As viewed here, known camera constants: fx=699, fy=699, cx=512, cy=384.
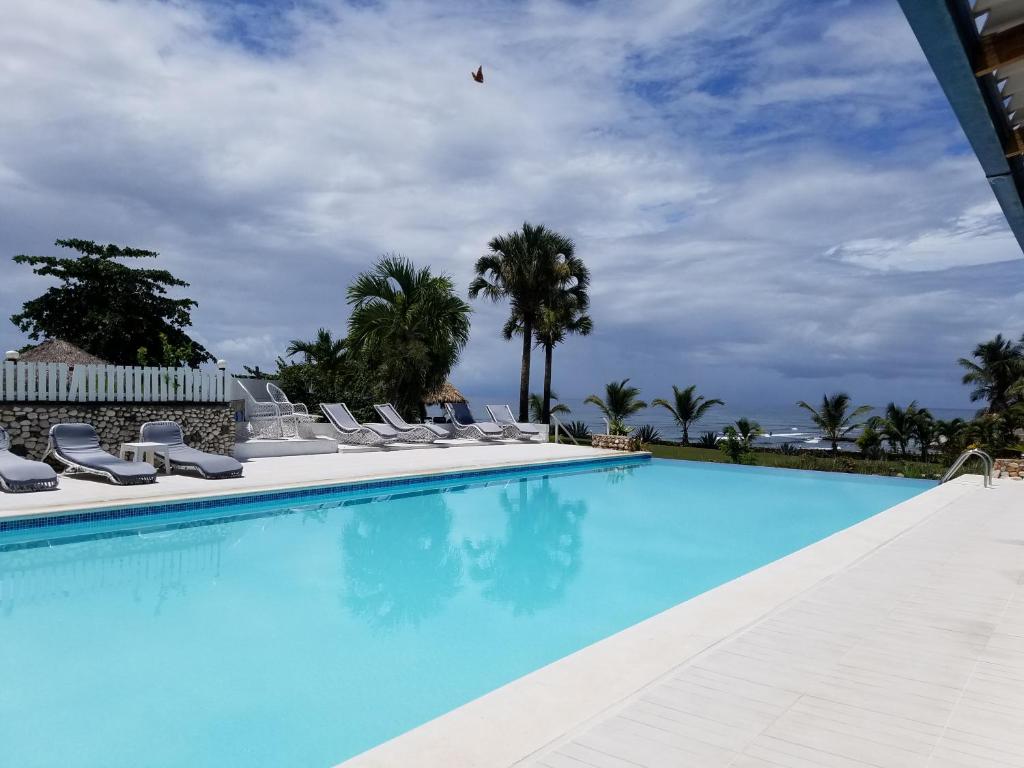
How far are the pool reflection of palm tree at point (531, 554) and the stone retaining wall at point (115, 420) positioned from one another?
18.6 feet

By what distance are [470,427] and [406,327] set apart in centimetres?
326

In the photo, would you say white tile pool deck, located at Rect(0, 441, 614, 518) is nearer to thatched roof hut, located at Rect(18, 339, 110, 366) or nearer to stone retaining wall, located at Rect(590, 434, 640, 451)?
stone retaining wall, located at Rect(590, 434, 640, 451)

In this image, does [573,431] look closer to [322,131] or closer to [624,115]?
[624,115]

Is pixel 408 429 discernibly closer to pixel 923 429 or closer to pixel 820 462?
pixel 820 462

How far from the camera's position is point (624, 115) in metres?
17.9

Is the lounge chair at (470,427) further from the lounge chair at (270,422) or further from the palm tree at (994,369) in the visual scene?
the palm tree at (994,369)

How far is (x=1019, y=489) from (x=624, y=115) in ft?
39.7

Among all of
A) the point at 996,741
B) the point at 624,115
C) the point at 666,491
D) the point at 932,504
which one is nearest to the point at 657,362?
the point at 624,115

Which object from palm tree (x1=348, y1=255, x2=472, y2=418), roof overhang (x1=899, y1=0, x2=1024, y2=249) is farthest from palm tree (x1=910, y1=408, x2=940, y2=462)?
roof overhang (x1=899, y1=0, x2=1024, y2=249)

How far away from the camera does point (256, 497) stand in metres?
9.68

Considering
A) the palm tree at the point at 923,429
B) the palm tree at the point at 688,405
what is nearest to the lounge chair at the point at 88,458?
the palm tree at the point at 688,405

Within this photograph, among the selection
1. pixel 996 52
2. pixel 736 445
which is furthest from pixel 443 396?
pixel 996 52

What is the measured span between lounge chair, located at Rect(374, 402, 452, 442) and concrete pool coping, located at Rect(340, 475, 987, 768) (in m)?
12.1

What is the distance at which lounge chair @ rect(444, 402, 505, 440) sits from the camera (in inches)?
736
